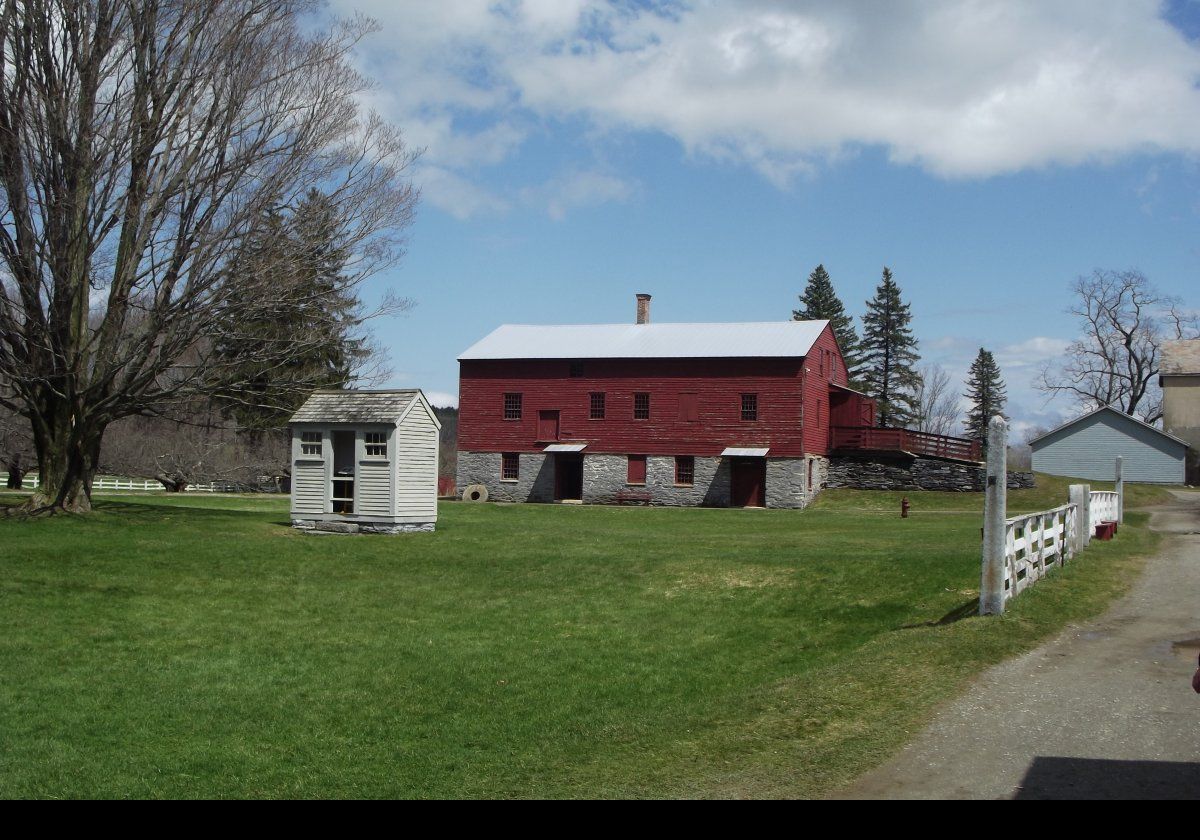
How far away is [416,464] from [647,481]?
76.0 feet

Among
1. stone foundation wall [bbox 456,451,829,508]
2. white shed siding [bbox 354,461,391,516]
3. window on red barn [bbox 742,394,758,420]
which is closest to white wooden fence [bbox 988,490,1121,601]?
white shed siding [bbox 354,461,391,516]

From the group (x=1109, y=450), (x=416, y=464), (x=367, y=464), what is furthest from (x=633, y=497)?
(x=1109, y=450)

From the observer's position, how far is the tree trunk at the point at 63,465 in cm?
2709

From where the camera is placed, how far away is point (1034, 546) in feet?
60.6

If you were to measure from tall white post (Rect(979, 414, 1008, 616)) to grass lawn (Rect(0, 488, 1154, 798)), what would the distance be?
33 cm

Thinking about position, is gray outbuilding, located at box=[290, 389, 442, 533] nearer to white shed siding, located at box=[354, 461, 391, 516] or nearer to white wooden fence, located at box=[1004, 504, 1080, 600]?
white shed siding, located at box=[354, 461, 391, 516]

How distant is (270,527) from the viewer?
29.2m

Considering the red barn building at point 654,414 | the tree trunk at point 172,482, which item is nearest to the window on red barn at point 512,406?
the red barn building at point 654,414

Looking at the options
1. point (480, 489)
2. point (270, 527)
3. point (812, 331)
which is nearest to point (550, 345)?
point (480, 489)

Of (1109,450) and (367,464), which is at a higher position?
(1109,450)

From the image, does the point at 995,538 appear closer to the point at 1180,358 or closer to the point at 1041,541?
the point at 1041,541

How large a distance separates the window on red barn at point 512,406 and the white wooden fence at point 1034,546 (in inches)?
1397
